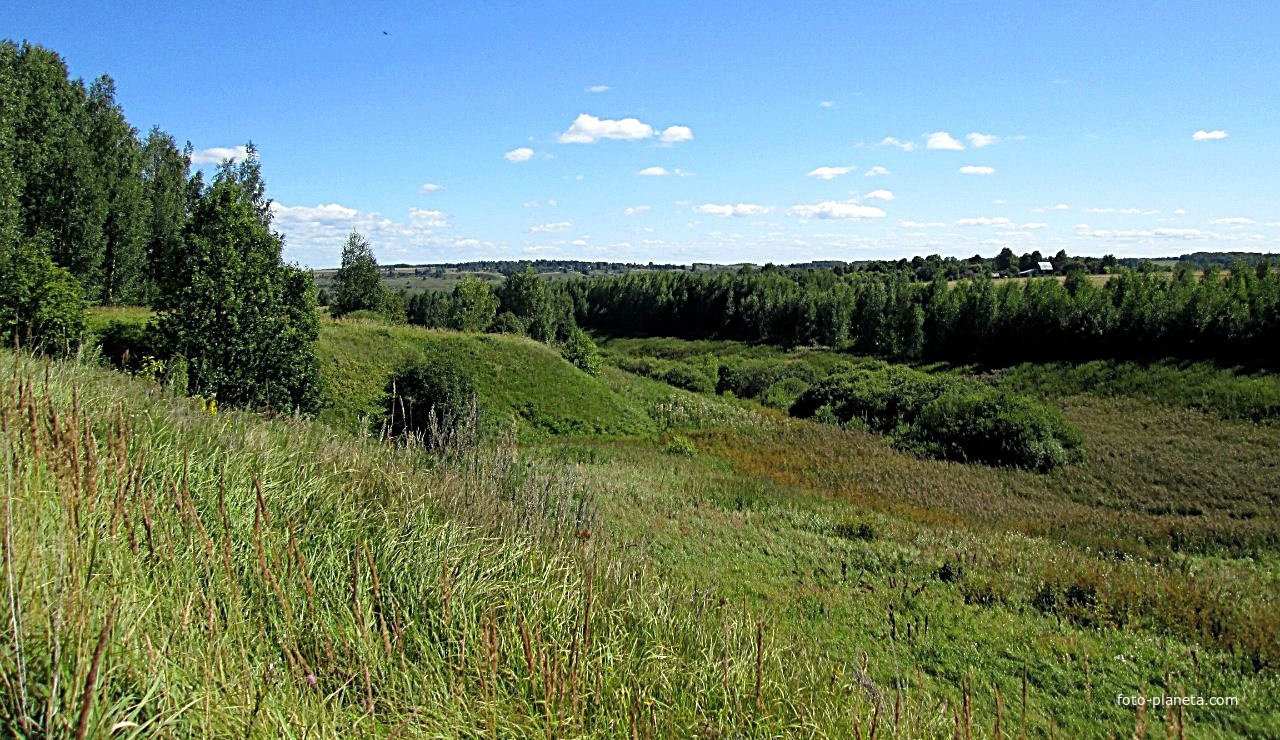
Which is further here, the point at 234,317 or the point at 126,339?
the point at 126,339

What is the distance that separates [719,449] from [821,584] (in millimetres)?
16575

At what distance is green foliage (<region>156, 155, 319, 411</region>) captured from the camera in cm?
1661

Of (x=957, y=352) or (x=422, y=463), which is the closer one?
(x=422, y=463)

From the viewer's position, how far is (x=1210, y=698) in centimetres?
739

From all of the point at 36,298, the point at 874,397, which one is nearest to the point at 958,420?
the point at 874,397

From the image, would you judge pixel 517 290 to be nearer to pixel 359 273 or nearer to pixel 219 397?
pixel 359 273

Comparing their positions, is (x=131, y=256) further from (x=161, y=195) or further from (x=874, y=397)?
(x=874, y=397)

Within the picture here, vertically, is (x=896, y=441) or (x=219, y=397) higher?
(x=219, y=397)

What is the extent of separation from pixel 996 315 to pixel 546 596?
199 ft

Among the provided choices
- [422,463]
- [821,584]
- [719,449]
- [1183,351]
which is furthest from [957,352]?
[422,463]

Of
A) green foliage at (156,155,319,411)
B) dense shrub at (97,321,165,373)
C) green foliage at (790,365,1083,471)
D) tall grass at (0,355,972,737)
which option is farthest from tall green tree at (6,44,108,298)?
green foliage at (790,365,1083,471)

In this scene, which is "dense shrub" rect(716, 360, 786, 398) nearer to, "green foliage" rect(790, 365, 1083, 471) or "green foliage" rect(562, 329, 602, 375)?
"green foliage" rect(790, 365, 1083, 471)

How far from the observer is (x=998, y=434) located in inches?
1059

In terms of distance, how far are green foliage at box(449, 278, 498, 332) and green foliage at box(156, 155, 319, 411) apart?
45.1 m
